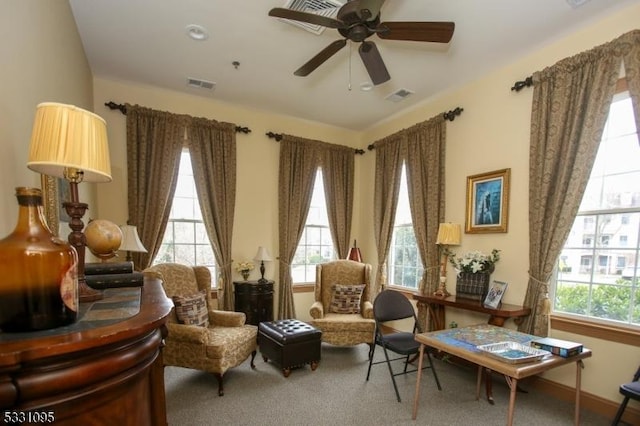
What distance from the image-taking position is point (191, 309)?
121 inches

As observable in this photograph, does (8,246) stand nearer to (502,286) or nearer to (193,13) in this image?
(193,13)

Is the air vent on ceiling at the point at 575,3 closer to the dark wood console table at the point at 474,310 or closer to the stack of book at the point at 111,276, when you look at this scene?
the dark wood console table at the point at 474,310

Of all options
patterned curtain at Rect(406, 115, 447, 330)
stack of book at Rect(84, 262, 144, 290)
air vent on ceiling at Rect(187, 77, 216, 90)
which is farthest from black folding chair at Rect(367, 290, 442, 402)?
air vent on ceiling at Rect(187, 77, 216, 90)

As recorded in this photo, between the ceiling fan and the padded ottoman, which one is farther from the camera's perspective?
the padded ottoman

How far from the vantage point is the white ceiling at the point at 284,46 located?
239 cm

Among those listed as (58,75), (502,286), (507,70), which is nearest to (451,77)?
(507,70)

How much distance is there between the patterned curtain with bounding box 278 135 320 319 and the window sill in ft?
10.2

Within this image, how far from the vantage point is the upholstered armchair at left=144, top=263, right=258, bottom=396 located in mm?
2779

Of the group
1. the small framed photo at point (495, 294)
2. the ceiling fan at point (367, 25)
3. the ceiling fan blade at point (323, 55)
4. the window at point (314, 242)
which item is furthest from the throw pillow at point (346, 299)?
the ceiling fan at point (367, 25)

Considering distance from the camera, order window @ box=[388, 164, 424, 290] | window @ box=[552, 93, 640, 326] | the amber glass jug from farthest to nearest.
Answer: window @ box=[388, 164, 424, 290] < window @ box=[552, 93, 640, 326] < the amber glass jug

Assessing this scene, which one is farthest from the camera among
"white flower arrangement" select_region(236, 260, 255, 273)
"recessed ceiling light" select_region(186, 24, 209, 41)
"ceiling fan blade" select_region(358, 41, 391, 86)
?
"white flower arrangement" select_region(236, 260, 255, 273)

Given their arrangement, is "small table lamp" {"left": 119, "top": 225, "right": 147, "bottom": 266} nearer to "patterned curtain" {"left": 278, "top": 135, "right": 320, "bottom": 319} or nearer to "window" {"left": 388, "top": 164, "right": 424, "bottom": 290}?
"patterned curtain" {"left": 278, "top": 135, "right": 320, "bottom": 319}

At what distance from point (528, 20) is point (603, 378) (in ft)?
9.86

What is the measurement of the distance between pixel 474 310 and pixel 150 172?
3.93m
